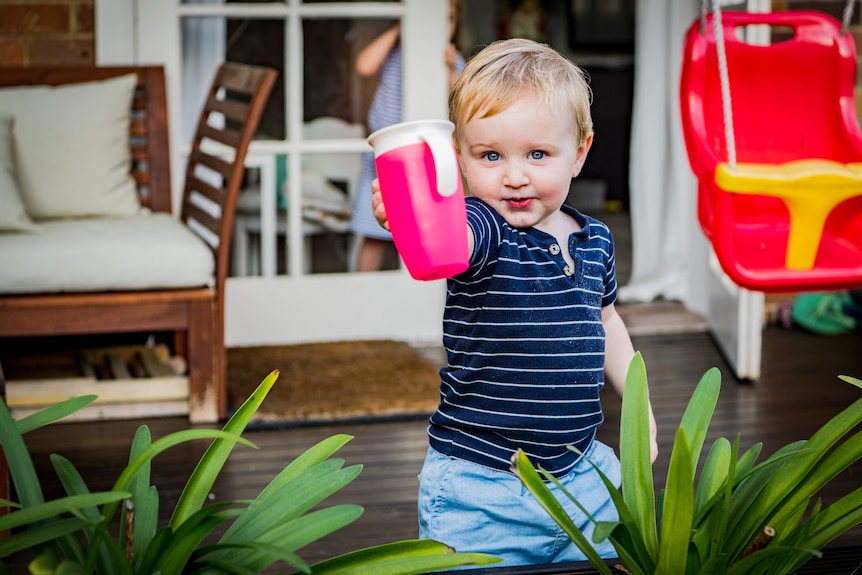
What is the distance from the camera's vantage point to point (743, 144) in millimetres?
2365

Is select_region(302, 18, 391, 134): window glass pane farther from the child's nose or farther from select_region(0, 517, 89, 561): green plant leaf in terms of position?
select_region(0, 517, 89, 561): green plant leaf

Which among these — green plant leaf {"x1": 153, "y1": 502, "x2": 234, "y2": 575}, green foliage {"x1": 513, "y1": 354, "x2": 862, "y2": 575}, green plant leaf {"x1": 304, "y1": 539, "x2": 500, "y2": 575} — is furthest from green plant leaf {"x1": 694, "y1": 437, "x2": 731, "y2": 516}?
green plant leaf {"x1": 153, "y1": 502, "x2": 234, "y2": 575}

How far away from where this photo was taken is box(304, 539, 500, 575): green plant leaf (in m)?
1.00

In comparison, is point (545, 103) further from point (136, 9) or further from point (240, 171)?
point (136, 9)

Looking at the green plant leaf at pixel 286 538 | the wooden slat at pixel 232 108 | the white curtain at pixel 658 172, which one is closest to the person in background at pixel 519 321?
the green plant leaf at pixel 286 538

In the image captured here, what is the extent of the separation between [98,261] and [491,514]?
1818 millimetres

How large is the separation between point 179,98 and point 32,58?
0.46 m

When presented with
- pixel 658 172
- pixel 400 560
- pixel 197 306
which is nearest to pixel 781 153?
pixel 197 306

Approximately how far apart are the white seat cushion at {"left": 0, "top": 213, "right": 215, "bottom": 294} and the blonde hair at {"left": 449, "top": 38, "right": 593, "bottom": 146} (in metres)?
1.80

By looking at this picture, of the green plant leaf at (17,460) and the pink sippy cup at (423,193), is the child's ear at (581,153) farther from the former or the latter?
the green plant leaf at (17,460)

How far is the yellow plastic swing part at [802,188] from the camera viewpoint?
1.75 metres

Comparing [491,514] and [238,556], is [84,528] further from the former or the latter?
[491,514]

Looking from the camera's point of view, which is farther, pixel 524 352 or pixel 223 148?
pixel 223 148

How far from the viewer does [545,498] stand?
1.06m
